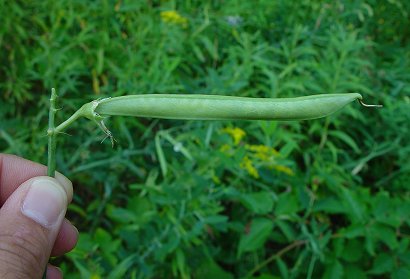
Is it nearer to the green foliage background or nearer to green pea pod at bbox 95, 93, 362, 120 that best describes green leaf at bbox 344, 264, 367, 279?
the green foliage background

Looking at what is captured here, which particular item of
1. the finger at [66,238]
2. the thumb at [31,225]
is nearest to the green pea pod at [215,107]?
the thumb at [31,225]

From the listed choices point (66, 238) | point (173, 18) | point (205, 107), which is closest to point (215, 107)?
point (205, 107)

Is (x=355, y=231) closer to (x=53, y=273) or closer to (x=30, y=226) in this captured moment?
(x=53, y=273)

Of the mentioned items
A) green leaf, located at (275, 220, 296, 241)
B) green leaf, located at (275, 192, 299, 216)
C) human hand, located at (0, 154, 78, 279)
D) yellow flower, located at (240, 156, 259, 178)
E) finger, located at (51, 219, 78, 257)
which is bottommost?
green leaf, located at (275, 220, 296, 241)

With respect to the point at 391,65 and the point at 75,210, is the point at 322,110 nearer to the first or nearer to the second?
the point at 75,210

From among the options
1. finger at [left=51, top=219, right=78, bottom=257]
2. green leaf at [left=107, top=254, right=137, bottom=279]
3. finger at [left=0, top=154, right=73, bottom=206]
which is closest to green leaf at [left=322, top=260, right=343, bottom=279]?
green leaf at [left=107, top=254, right=137, bottom=279]

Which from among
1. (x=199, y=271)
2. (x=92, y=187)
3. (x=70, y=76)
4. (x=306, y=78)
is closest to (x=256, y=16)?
(x=306, y=78)
